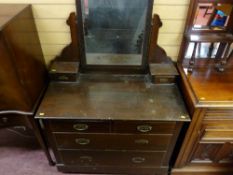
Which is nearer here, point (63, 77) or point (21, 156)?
point (63, 77)

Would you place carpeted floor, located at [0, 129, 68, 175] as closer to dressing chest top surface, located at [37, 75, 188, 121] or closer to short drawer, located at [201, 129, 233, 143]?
dressing chest top surface, located at [37, 75, 188, 121]

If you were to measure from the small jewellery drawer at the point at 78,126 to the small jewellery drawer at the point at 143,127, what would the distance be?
0.23 ft

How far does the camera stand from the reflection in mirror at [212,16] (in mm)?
1198

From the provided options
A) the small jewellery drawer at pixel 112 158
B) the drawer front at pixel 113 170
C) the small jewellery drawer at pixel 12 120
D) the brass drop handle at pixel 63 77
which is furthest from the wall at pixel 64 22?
the drawer front at pixel 113 170

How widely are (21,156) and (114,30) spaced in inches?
53.9

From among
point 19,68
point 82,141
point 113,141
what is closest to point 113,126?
point 113,141

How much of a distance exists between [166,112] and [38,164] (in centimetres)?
119

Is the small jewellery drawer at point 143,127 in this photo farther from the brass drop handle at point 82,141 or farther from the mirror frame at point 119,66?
the mirror frame at point 119,66

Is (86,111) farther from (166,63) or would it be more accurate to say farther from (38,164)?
(38,164)

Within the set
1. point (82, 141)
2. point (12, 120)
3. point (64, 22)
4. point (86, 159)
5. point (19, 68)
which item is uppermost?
point (64, 22)

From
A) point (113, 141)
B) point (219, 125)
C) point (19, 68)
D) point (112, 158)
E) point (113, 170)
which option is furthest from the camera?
point (113, 170)

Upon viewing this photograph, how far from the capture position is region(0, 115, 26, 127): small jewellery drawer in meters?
1.25

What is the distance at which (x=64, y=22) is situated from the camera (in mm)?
1304

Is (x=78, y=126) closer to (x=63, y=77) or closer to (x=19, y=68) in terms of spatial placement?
(x=63, y=77)
